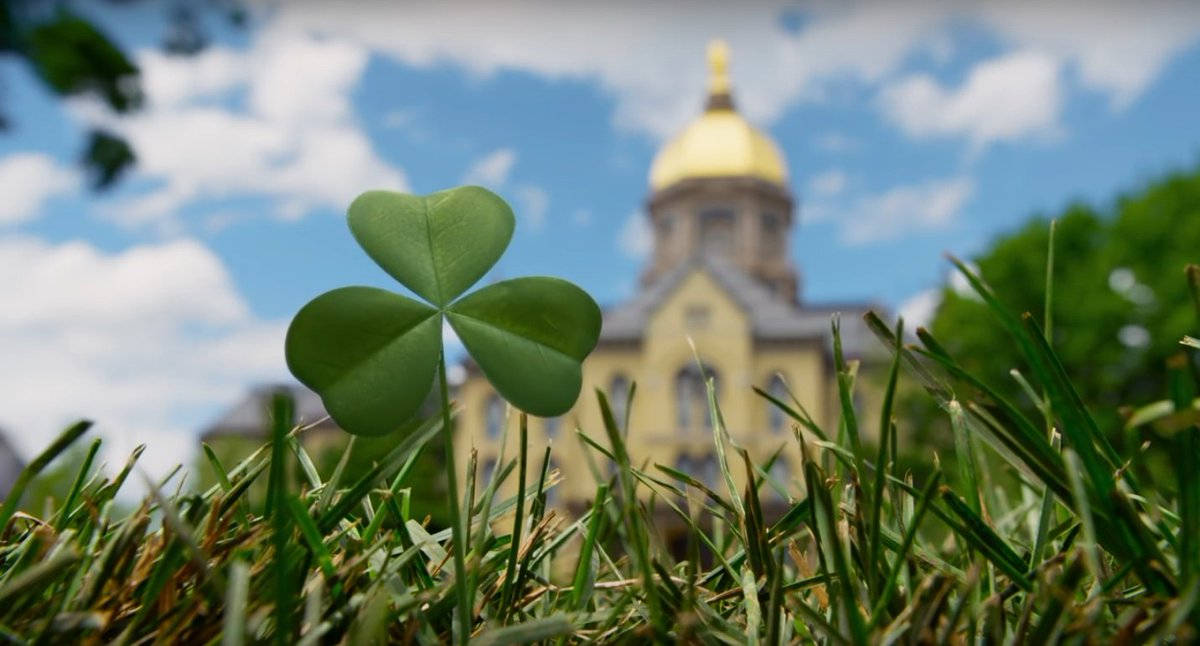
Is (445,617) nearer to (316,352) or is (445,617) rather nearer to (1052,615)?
(316,352)

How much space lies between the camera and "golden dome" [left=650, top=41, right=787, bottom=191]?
30.7 metres

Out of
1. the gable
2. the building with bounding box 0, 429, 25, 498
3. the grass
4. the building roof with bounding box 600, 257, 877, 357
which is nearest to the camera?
the grass

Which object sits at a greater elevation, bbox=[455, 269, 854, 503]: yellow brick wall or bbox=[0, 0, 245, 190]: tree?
bbox=[0, 0, 245, 190]: tree

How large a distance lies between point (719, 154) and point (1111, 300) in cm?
1764

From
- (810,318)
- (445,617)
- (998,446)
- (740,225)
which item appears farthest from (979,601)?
(740,225)

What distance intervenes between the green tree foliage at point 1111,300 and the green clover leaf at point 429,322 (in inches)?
583

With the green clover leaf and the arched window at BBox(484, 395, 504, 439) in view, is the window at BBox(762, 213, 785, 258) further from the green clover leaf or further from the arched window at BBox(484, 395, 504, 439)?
the green clover leaf

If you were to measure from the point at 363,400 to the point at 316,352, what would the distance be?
0.03 m

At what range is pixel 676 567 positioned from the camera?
1.74 ft

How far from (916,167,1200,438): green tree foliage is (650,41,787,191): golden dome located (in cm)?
1580

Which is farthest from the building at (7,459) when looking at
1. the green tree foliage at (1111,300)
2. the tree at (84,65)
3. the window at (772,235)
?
the window at (772,235)

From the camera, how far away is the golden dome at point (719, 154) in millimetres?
30719

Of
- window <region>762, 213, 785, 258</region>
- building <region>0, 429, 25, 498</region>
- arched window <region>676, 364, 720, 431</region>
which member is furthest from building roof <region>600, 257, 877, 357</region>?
building <region>0, 429, 25, 498</region>

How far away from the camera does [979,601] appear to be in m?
0.40
